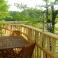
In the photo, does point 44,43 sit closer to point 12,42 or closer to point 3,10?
point 12,42

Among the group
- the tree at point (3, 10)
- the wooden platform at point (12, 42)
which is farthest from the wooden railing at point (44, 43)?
the tree at point (3, 10)

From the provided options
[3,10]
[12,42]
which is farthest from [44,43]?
[3,10]

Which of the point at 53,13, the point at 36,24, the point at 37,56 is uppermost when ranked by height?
the point at 53,13

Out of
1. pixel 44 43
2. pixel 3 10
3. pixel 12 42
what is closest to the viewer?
pixel 44 43

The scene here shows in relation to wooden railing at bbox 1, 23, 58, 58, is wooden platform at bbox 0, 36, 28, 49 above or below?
below

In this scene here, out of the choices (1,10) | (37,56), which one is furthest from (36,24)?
(1,10)

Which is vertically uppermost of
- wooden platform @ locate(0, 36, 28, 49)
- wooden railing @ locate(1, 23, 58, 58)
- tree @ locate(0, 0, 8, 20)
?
tree @ locate(0, 0, 8, 20)

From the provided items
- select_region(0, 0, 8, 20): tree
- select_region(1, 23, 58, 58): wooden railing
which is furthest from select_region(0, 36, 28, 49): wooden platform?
select_region(0, 0, 8, 20): tree

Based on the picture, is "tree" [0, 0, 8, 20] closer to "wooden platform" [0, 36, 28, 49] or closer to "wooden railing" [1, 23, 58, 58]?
"wooden railing" [1, 23, 58, 58]

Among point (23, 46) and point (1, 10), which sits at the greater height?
point (1, 10)

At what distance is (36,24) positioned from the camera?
3566mm

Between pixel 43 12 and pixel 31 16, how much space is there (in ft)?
1.44

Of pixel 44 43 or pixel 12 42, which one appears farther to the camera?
pixel 12 42

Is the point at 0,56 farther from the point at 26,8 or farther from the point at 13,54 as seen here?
the point at 26,8
